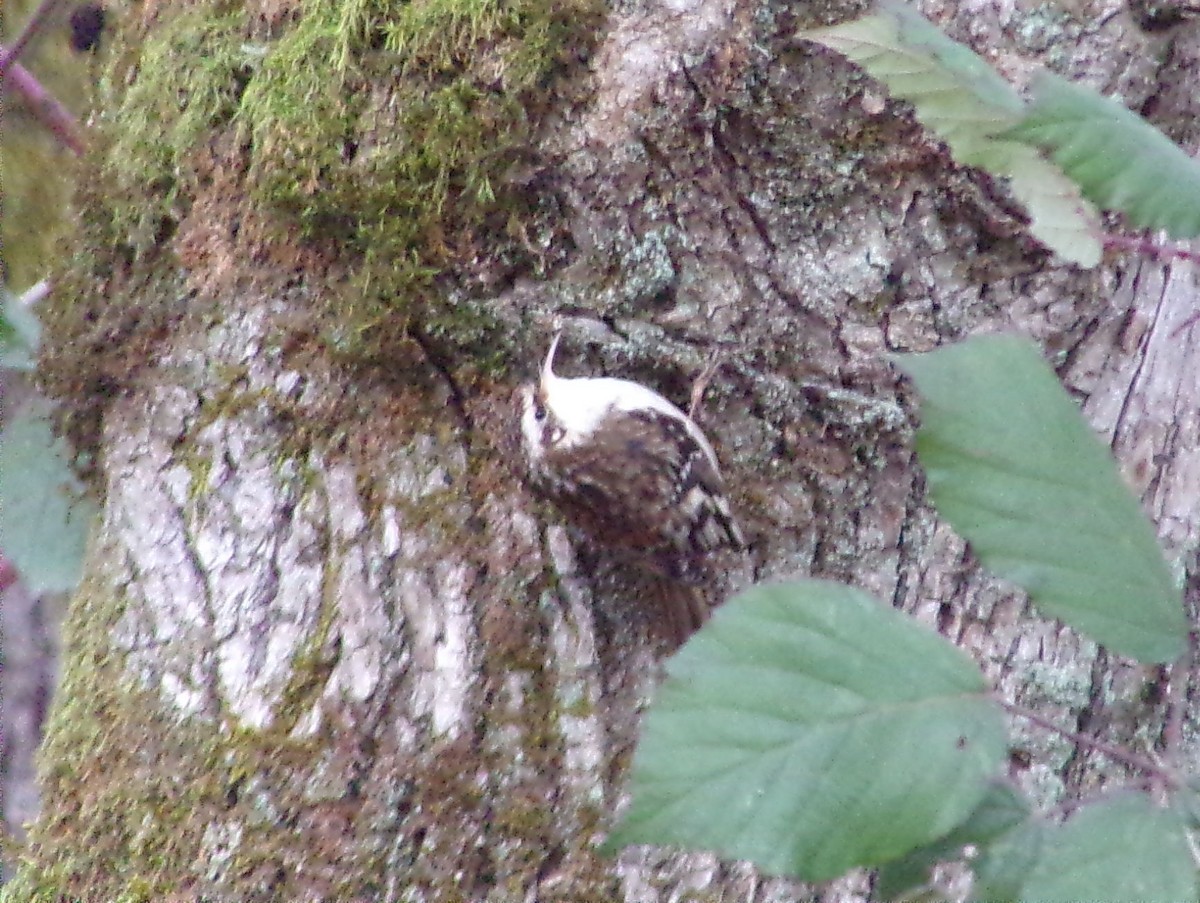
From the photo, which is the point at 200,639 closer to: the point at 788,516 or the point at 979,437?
the point at 788,516

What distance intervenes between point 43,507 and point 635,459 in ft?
2.96

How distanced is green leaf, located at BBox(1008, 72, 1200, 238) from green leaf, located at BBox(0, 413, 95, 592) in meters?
1.39

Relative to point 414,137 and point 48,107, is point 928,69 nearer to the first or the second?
point 414,137

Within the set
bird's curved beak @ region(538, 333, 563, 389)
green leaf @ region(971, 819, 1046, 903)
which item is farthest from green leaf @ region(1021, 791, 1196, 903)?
bird's curved beak @ region(538, 333, 563, 389)

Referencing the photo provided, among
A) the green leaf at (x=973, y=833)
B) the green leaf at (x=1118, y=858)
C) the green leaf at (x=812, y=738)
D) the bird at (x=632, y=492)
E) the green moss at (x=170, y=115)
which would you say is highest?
the green moss at (x=170, y=115)

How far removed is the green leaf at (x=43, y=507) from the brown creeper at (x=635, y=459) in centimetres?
74

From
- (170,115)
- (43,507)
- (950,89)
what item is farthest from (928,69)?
(43,507)

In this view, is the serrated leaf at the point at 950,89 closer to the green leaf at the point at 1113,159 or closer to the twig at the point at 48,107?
the green leaf at the point at 1113,159

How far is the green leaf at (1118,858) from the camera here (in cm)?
56

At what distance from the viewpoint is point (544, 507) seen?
1.31 m

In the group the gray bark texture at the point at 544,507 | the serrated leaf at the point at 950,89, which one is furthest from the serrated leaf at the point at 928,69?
the gray bark texture at the point at 544,507

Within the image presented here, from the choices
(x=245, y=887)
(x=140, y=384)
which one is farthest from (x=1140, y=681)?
(x=140, y=384)

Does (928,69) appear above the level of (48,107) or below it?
below

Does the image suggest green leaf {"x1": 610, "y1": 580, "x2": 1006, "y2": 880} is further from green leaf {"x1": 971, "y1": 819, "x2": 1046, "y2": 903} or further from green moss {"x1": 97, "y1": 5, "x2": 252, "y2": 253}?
green moss {"x1": 97, "y1": 5, "x2": 252, "y2": 253}
